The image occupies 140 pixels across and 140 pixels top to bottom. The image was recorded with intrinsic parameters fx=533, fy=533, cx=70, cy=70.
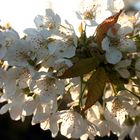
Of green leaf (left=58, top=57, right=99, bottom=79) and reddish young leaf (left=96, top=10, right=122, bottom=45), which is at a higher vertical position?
reddish young leaf (left=96, top=10, right=122, bottom=45)

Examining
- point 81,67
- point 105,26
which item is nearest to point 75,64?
point 81,67

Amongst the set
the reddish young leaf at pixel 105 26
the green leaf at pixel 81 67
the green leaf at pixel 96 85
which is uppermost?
the reddish young leaf at pixel 105 26

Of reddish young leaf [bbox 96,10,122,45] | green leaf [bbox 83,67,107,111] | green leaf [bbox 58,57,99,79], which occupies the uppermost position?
reddish young leaf [bbox 96,10,122,45]

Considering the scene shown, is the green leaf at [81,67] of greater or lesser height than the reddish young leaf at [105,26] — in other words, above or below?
below

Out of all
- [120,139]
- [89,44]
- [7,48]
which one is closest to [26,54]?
[7,48]

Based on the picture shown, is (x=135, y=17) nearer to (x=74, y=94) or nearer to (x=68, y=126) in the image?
(x=74, y=94)
